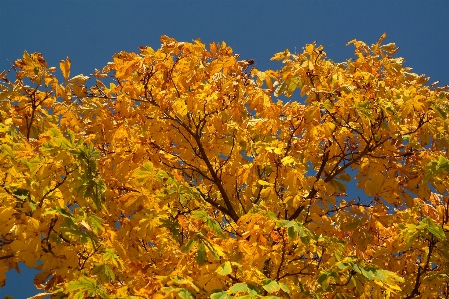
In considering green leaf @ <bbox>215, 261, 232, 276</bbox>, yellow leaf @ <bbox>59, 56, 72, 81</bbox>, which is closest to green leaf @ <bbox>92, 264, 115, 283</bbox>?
green leaf @ <bbox>215, 261, 232, 276</bbox>

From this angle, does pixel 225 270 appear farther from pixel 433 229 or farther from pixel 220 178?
pixel 220 178

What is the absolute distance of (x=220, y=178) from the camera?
16.4 feet

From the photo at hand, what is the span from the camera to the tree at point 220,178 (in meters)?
3.26

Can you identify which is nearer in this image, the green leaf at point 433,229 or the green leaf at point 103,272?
the green leaf at point 103,272

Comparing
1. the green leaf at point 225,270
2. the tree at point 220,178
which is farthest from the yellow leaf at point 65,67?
the green leaf at point 225,270

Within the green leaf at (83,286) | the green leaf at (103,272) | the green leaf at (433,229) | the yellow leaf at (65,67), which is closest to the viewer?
the green leaf at (83,286)

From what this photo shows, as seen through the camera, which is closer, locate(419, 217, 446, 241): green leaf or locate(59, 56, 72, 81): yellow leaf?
locate(419, 217, 446, 241): green leaf

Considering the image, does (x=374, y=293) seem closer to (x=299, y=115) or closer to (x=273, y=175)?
(x=273, y=175)

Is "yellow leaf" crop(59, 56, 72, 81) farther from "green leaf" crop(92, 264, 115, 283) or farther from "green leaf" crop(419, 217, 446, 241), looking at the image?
"green leaf" crop(419, 217, 446, 241)

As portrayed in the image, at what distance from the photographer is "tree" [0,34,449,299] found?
10.7 ft

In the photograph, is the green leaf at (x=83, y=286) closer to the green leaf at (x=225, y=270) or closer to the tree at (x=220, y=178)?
the tree at (x=220, y=178)

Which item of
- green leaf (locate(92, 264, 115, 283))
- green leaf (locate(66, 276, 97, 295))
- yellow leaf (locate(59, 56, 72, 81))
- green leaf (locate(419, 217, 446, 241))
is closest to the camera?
green leaf (locate(66, 276, 97, 295))

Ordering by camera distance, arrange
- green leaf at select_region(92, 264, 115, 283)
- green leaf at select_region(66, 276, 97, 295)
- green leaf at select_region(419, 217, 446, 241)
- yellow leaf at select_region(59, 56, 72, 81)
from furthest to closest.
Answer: yellow leaf at select_region(59, 56, 72, 81) < green leaf at select_region(419, 217, 446, 241) < green leaf at select_region(92, 264, 115, 283) < green leaf at select_region(66, 276, 97, 295)

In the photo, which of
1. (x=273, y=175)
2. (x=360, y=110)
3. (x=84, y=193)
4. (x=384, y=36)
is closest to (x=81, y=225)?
(x=84, y=193)
